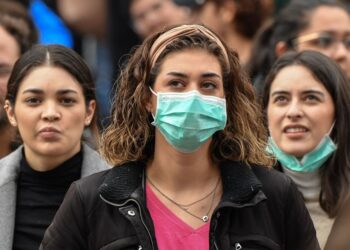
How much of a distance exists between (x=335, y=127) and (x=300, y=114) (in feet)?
0.80

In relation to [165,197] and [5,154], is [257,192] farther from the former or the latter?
[5,154]

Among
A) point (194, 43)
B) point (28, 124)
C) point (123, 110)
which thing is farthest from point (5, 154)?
point (194, 43)

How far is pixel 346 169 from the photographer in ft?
18.5

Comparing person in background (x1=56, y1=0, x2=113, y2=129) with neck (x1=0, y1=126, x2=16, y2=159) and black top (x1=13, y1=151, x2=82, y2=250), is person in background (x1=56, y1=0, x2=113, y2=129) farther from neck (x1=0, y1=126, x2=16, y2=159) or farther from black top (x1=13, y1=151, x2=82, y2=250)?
black top (x1=13, y1=151, x2=82, y2=250)

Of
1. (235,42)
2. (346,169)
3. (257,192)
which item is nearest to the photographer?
(257,192)

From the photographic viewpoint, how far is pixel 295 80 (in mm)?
5715

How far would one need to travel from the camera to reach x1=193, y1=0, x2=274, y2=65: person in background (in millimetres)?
7766

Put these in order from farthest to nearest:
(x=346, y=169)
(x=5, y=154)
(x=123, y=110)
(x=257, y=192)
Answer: (x=5, y=154) → (x=346, y=169) → (x=123, y=110) → (x=257, y=192)

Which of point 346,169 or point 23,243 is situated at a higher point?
point 346,169

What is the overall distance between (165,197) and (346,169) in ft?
4.97

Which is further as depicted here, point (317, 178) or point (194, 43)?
point (317, 178)

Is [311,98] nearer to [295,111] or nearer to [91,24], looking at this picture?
[295,111]

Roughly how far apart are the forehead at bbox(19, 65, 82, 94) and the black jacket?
103 centimetres

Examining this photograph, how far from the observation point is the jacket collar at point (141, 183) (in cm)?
433
